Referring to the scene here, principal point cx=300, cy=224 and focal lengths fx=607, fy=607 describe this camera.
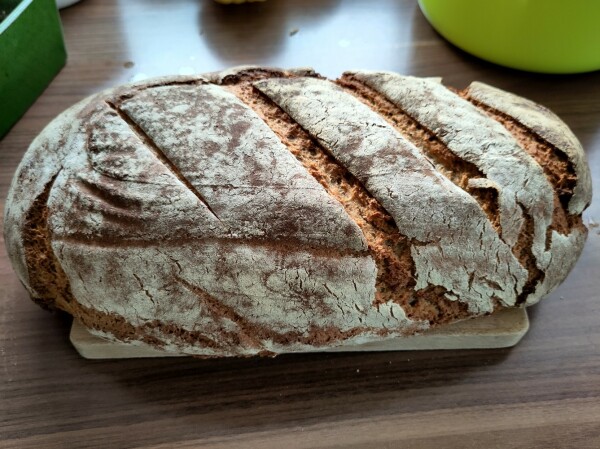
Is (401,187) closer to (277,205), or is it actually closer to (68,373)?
(277,205)

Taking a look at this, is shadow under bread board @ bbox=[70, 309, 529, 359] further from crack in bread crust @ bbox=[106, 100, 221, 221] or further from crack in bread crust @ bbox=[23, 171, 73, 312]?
A: crack in bread crust @ bbox=[106, 100, 221, 221]

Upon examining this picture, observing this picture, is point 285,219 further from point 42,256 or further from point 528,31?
point 528,31

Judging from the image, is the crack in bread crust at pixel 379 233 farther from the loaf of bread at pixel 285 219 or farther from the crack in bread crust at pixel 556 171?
the crack in bread crust at pixel 556 171

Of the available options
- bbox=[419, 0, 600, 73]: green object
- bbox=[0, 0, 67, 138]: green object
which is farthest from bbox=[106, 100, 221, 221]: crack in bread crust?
bbox=[419, 0, 600, 73]: green object

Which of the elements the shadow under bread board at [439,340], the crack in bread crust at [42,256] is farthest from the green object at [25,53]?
the shadow under bread board at [439,340]

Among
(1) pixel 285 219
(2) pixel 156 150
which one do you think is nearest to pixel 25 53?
(2) pixel 156 150
